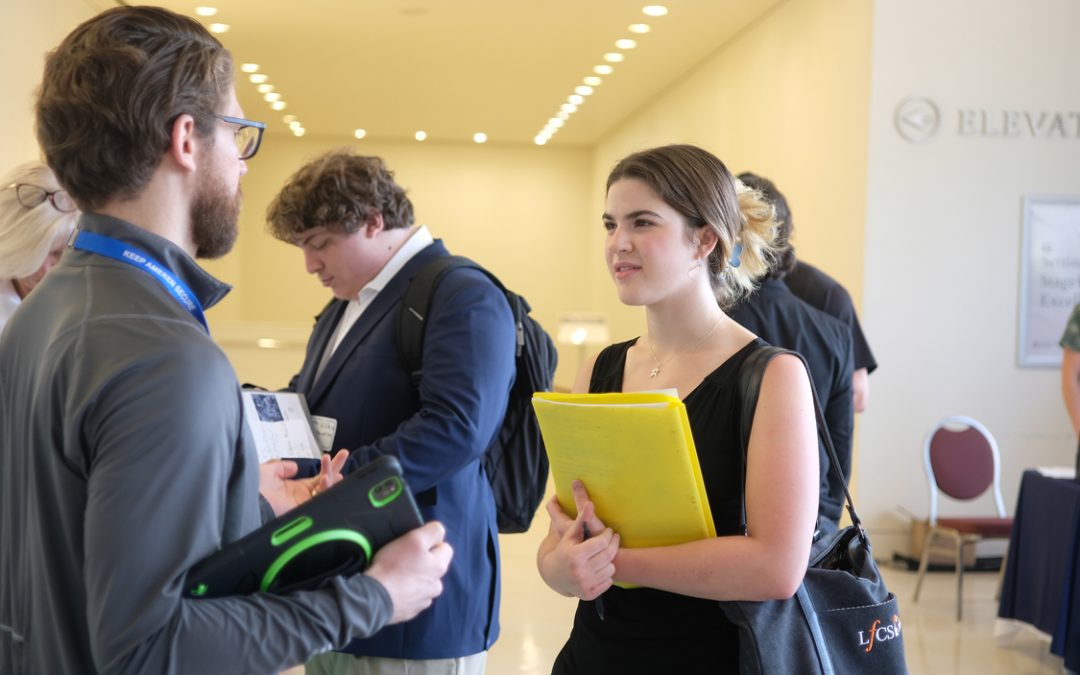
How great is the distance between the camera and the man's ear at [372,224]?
8.17ft

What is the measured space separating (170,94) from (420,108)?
1369 centimetres

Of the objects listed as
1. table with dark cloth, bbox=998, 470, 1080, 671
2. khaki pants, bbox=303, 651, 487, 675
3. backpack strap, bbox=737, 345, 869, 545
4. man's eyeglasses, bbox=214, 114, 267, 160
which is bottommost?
table with dark cloth, bbox=998, 470, 1080, 671

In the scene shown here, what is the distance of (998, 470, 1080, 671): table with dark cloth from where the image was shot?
4.72 metres

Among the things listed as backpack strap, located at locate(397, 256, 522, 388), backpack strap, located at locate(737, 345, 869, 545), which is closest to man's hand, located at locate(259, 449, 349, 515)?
backpack strap, located at locate(397, 256, 522, 388)

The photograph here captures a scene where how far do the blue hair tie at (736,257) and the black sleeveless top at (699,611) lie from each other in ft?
0.69

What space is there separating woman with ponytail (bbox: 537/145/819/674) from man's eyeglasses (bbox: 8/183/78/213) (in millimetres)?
1312

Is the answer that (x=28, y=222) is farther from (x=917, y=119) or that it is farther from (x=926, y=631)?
(x=917, y=119)

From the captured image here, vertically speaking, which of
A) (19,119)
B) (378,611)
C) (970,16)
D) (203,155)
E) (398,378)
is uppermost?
(970,16)

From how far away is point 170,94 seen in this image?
1.23 m

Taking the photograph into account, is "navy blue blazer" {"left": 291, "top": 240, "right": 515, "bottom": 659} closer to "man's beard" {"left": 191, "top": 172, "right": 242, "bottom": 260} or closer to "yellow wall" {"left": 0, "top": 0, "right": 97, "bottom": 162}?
"man's beard" {"left": 191, "top": 172, "right": 242, "bottom": 260}

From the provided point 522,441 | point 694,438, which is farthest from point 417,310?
point 694,438

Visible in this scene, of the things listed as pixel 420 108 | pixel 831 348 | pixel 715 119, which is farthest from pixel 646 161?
pixel 420 108

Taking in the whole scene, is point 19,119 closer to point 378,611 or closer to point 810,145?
point 810,145

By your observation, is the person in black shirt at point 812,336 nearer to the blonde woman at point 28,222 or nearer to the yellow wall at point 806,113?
the blonde woman at point 28,222
